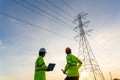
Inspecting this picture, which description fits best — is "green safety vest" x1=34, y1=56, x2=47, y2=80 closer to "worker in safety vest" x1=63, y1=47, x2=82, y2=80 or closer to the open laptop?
the open laptop

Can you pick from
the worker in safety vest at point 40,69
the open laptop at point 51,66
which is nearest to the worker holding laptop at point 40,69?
the worker in safety vest at point 40,69

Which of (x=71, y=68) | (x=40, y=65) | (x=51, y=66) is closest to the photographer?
(x=40, y=65)

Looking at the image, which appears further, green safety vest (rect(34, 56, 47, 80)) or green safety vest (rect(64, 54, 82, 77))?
green safety vest (rect(64, 54, 82, 77))

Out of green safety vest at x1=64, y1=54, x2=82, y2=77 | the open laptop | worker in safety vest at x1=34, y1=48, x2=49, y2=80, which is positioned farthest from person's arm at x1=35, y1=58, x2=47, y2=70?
green safety vest at x1=64, y1=54, x2=82, y2=77

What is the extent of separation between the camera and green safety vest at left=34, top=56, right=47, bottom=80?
7281 millimetres

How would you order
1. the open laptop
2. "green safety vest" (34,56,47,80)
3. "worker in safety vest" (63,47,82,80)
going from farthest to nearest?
1. "worker in safety vest" (63,47,82,80)
2. the open laptop
3. "green safety vest" (34,56,47,80)

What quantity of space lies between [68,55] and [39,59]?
1.73m

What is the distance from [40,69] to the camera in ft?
24.2

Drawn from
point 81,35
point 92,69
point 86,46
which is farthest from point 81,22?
point 92,69

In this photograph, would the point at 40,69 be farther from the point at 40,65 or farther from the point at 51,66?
the point at 51,66

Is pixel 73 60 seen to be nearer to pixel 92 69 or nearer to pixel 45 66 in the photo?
pixel 45 66

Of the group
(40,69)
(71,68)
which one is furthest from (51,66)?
(71,68)

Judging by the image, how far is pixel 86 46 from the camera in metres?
33.3

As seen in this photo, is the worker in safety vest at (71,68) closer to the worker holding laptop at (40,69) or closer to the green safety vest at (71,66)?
the green safety vest at (71,66)
